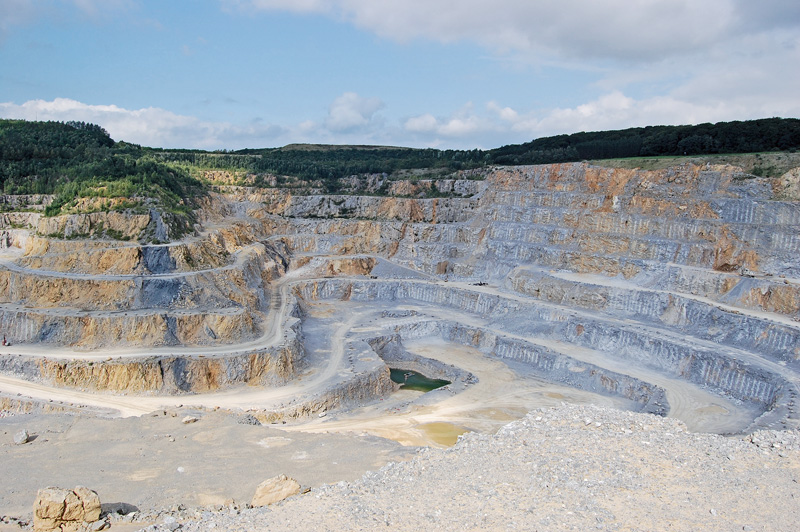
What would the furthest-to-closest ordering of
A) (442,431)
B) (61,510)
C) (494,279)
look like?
(494,279) → (442,431) → (61,510)

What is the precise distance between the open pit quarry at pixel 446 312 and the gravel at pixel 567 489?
45.2ft

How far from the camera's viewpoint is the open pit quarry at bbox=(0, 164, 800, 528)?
39.8 metres

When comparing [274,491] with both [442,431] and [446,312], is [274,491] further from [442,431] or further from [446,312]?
[446,312]

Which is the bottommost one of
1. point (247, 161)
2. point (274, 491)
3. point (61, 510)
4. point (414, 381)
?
point (414, 381)

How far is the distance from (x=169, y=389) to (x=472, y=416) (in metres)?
19.7

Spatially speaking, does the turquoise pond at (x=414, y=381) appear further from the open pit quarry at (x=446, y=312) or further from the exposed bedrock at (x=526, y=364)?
the open pit quarry at (x=446, y=312)

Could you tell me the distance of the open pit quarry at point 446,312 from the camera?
130ft

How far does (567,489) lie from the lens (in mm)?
17734

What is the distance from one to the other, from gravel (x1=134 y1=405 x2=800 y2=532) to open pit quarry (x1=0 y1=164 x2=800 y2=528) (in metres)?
13.8

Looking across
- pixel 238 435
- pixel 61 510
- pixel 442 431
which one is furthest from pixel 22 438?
pixel 442 431

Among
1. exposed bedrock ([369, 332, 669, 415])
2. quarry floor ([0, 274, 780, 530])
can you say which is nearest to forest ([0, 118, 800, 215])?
exposed bedrock ([369, 332, 669, 415])

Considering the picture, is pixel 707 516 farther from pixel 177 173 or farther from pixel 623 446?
pixel 177 173

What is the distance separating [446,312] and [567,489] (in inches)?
1798

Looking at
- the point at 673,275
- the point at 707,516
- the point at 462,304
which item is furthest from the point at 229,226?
the point at 707,516
